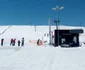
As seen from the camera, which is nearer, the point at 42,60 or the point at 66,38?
the point at 42,60

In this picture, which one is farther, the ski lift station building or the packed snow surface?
the ski lift station building

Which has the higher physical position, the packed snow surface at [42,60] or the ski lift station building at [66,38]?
the ski lift station building at [66,38]

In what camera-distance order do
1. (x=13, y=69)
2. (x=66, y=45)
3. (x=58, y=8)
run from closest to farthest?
(x=13, y=69), (x=66, y=45), (x=58, y=8)

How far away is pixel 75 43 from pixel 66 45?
6.46 feet

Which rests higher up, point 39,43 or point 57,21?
point 57,21

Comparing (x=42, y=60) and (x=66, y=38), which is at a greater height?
(x=66, y=38)

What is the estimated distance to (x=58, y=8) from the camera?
42.3m

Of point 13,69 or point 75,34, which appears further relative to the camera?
point 75,34

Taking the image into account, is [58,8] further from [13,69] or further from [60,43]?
[13,69]

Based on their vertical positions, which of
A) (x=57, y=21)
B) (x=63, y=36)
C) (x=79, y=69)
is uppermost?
(x=57, y=21)

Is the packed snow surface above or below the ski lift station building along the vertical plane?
below

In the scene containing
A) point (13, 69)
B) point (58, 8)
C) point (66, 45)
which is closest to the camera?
point (13, 69)

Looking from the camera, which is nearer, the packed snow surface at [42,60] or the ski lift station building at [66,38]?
the packed snow surface at [42,60]

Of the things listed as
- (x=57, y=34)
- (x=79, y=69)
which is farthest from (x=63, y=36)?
(x=79, y=69)
